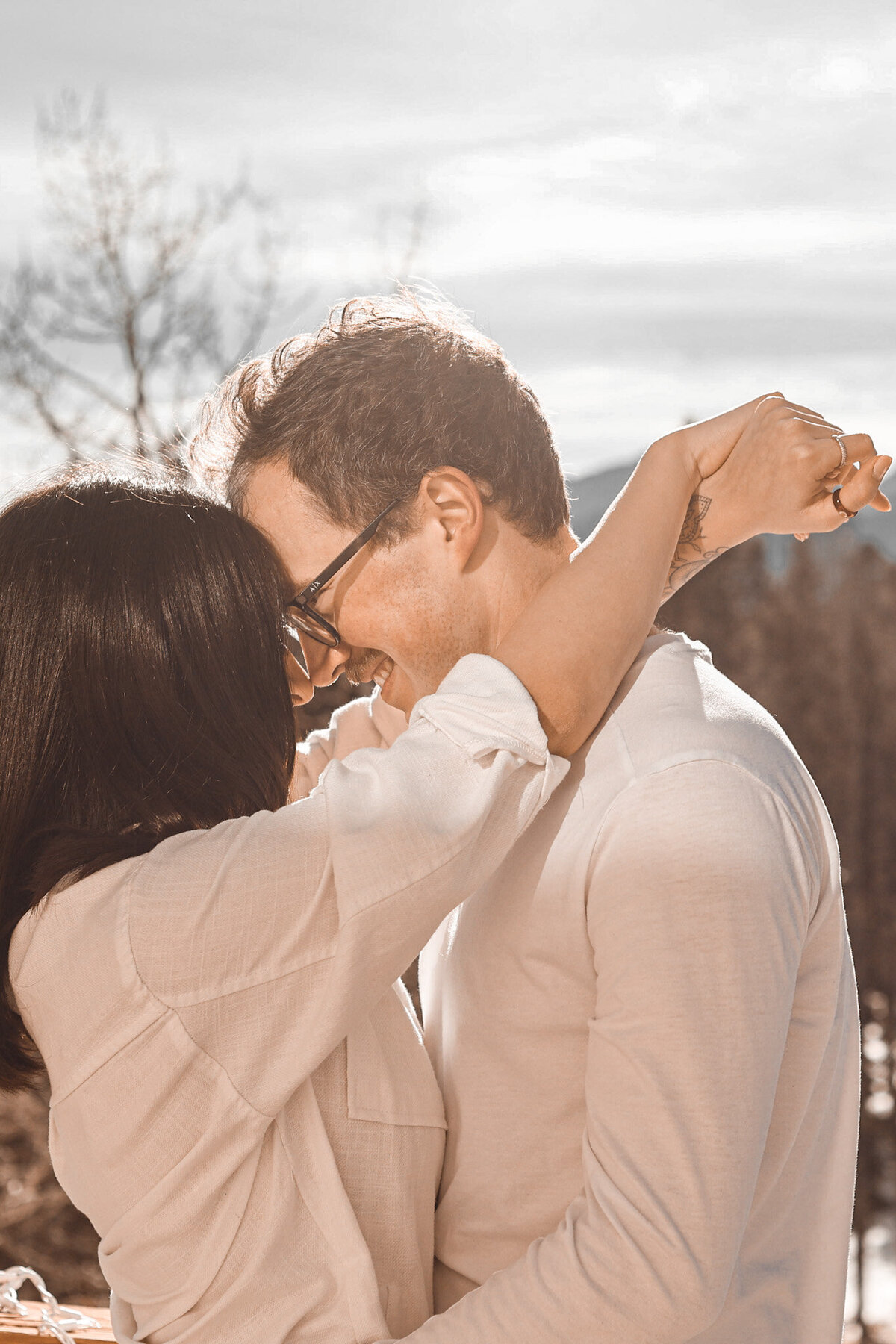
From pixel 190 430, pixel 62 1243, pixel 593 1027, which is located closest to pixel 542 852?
pixel 593 1027

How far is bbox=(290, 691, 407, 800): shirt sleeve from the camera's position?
65.6 inches

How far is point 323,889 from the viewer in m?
0.94

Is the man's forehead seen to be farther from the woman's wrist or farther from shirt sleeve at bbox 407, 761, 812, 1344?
shirt sleeve at bbox 407, 761, 812, 1344

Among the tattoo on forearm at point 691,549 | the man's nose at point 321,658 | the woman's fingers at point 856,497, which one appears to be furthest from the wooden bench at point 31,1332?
the woman's fingers at point 856,497

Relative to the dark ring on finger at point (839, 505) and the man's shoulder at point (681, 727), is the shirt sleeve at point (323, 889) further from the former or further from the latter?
the dark ring on finger at point (839, 505)

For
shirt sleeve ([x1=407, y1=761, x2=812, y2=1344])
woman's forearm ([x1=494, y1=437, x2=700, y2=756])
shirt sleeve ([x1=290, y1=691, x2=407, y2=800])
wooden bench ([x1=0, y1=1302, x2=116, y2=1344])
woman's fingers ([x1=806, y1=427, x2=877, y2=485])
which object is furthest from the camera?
shirt sleeve ([x1=290, y1=691, x2=407, y2=800])

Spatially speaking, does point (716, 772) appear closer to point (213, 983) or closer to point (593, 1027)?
point (593, 1027)

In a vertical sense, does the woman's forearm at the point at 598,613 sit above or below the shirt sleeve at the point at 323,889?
above

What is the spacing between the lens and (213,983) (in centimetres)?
93

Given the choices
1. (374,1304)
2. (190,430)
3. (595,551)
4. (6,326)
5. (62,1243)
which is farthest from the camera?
(6,326)

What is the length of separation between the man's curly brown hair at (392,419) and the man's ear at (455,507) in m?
0.02

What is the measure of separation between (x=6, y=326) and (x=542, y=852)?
7172mm

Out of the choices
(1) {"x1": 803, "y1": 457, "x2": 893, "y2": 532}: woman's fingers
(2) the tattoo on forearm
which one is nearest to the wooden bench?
(2) the tattoo on forearm

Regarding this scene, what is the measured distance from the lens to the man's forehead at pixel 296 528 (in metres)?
1.31
